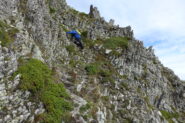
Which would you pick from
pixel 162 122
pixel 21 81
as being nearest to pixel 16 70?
pixel 21 81

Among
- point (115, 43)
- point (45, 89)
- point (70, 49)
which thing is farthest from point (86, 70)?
point (115, 43)

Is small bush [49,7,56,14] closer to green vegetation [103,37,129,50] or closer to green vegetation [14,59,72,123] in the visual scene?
green vegetation [103,37,129,50]

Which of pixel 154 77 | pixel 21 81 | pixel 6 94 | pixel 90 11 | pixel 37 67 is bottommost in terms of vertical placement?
pixel 6 94

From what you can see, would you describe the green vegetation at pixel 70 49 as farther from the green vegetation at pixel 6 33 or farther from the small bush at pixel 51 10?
the green vegetation at pixel 6 33

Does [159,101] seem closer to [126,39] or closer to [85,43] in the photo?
[126,39]

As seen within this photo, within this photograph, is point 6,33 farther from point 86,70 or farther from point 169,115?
point 169,115

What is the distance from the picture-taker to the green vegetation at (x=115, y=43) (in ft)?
109

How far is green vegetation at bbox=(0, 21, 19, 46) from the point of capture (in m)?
16.8

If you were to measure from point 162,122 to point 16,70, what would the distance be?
75.4 ft

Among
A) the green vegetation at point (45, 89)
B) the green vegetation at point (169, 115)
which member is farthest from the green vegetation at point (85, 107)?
the green vegetation at point (169, 115)

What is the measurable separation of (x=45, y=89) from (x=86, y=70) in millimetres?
9836

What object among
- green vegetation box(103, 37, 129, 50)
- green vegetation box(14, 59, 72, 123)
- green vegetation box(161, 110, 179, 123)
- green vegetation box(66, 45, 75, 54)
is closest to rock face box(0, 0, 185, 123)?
green vegetation box(161, 110, 179, 123)

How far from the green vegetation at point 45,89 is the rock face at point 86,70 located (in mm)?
454

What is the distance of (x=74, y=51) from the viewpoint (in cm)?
2753
